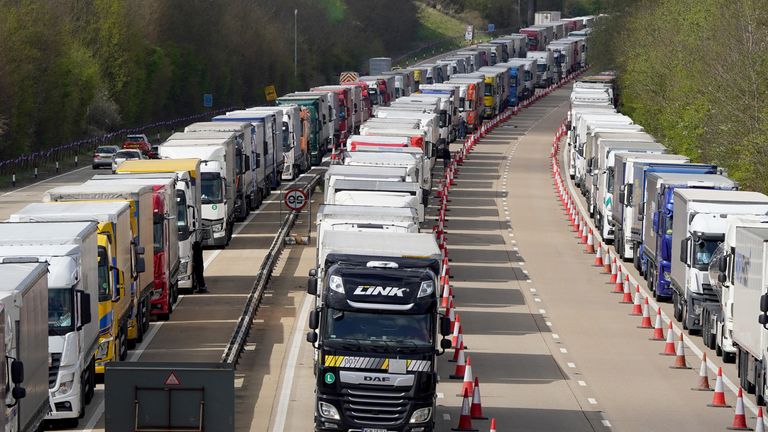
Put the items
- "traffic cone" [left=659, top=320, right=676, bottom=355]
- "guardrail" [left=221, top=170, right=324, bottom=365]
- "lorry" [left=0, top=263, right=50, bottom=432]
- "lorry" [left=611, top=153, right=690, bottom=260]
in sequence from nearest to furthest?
"lorry" [left=0, top=263, right=50, bottom=432], "guardrail" [left=221, top=170, right=324, bottom=365], "traffic cone" [left=659, top=320, right=676, bottom=355], "lorry" [left=611, top=153, right=690, bottom=260]

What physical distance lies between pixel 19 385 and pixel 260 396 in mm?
8257

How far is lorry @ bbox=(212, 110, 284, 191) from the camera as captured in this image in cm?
6200

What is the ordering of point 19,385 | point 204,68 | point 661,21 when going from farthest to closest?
point 204,68 → point 661,21 → point 19,385

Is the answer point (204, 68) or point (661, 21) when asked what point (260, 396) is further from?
point (204, 68)

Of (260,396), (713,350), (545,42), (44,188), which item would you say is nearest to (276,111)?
(44,188)

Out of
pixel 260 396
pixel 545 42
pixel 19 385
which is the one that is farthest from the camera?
pixel 545 42

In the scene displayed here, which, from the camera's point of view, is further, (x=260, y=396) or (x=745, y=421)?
(x=260, y=396)

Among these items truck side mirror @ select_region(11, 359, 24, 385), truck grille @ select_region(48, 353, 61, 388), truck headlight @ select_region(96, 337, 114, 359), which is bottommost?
truck headlight @ select_region(96, 337, 114, 359)

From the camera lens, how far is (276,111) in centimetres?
6806

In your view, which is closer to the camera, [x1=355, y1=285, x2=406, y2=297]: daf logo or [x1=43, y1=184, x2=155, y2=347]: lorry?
[x1=355, y1=285, x2=406, y2=297]: daf logo

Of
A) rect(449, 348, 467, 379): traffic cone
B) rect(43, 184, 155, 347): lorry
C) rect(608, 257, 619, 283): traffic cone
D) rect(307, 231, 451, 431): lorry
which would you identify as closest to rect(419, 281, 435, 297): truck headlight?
rect(307, 231, 451, 431): lorry

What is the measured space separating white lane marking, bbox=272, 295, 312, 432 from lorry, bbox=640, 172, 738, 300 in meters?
8.12

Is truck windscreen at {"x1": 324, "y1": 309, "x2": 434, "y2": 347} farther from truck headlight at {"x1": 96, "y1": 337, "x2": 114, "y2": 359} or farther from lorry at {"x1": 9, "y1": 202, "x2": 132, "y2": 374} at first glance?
truck headlight at {"x1": 96, "y1": 337, "x2": 114, "y2": 359}

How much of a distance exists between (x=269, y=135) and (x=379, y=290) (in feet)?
133
